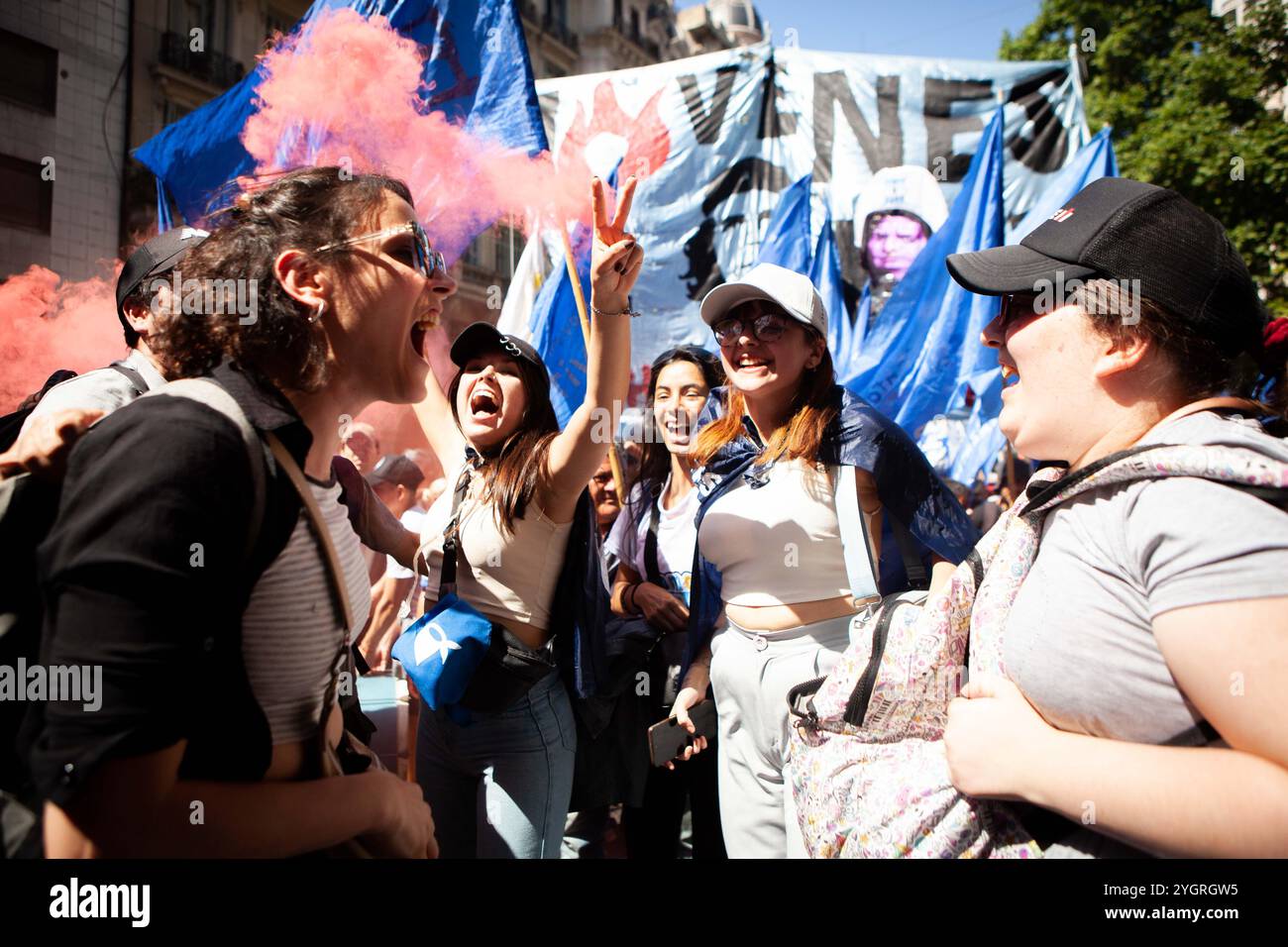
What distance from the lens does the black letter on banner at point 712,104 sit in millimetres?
9109

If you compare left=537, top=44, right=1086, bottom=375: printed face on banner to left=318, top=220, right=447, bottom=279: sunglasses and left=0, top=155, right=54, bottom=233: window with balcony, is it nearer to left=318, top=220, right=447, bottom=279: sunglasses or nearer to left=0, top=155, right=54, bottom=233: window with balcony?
left=318, top=220, right=447, bottom=279: sunglasses

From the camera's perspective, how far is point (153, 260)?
7.23 ft

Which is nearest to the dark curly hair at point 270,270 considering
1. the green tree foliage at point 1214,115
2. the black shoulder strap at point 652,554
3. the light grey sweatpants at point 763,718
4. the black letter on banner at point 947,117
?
the light grey sweatpants at point 763,718

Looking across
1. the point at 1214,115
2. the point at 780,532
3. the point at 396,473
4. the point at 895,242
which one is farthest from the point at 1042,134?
the point at 780,532

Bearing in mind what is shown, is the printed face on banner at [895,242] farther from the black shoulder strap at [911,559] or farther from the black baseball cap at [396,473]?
the black shoulder strap at [911,559]

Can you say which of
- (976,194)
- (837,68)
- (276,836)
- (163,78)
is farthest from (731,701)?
(163,78)

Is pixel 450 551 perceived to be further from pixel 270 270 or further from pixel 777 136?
pixel 777 136

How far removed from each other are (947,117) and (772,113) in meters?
2.15

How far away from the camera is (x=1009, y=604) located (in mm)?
1355

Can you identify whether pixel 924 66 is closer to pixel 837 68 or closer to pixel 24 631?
pixel 837 68

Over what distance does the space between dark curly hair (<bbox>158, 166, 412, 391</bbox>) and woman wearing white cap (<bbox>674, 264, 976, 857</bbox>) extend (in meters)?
1.52

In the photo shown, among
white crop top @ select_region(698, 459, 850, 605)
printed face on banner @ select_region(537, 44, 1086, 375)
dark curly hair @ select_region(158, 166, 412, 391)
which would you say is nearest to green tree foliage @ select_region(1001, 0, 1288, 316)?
printed face on banner @ select_region(537, 44, 1086, 375)

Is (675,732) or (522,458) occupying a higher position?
A: (522,458)

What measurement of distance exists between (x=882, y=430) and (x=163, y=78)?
1810cm
